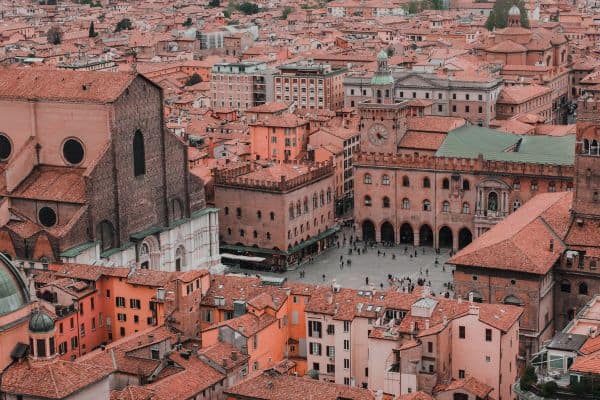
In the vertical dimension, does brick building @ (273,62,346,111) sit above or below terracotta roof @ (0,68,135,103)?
below

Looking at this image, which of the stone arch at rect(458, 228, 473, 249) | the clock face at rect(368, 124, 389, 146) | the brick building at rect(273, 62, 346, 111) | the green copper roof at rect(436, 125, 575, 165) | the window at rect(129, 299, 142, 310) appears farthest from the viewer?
the brick building at rect(273, 62, 346, 111)

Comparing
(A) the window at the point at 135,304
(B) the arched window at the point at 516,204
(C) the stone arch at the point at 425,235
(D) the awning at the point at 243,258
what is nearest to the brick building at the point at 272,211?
(D) the awning at the point at 243,258

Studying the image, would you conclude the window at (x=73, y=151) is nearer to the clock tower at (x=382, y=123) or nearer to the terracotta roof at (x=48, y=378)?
the clock tower at (x=382, y=123)

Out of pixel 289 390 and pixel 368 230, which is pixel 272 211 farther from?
pixel 289 390

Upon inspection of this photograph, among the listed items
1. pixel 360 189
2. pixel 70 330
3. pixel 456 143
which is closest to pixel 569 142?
pixel 456 143

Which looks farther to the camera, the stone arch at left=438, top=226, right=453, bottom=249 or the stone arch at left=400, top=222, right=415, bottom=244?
the stone arch at left=400, top=222, right=415, bottom=244

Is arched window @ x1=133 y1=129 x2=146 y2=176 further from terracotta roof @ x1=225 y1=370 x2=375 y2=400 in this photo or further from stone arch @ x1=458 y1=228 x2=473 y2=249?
terracotta roof @ x1=225 y1=370 x2=375 y2=400

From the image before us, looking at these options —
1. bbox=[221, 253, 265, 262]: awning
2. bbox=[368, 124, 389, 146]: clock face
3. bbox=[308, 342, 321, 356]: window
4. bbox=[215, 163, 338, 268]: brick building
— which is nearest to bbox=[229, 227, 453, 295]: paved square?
bbox=[221, 253, 265, 262]: awning
